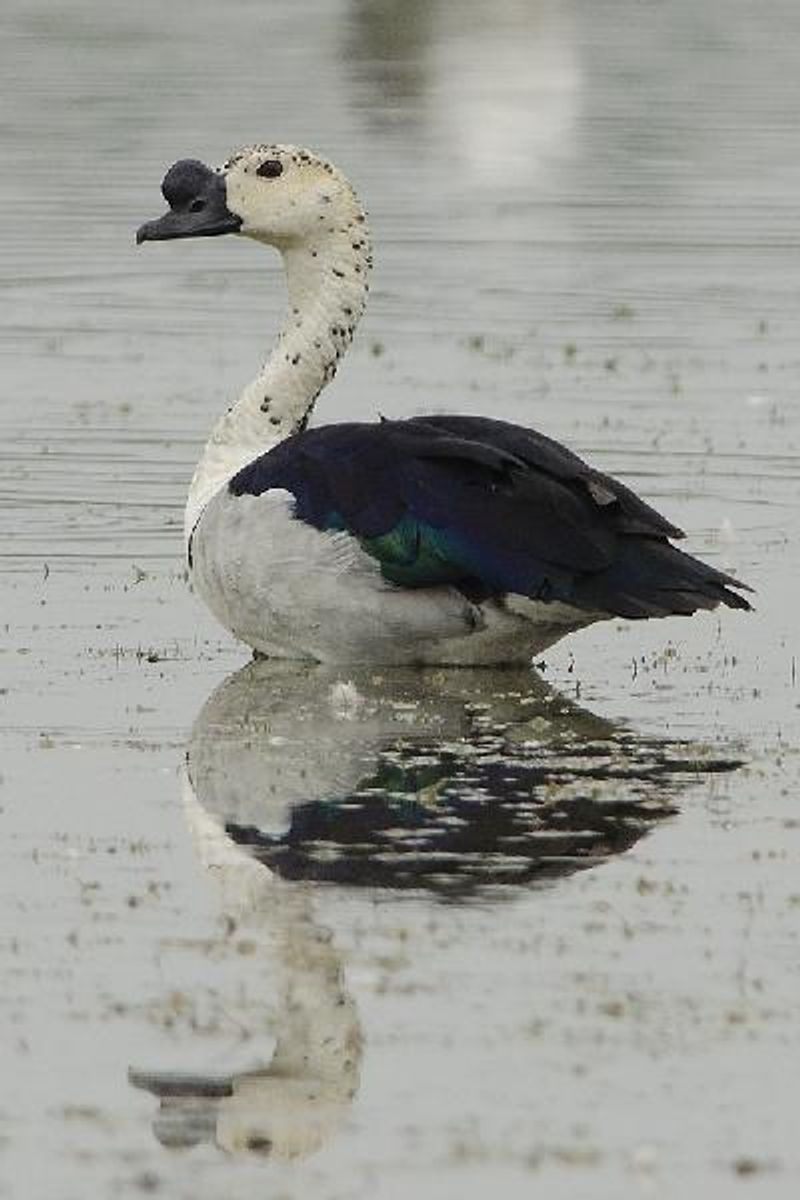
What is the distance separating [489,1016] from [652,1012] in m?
0.36

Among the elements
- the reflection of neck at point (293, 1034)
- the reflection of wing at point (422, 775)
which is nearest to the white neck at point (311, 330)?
the reflection of wing at point (422, 775)

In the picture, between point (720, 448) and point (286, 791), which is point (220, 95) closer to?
point (720, 448)

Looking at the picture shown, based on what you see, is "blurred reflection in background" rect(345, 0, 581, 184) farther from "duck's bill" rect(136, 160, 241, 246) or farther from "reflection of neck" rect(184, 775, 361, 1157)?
"reflection of neck" rect(184, 775, 361, 1157)

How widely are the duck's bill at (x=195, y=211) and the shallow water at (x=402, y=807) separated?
1.35 meters

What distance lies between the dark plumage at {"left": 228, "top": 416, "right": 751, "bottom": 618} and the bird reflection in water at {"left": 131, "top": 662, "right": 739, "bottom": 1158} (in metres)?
0.42

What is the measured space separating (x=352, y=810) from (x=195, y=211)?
4.10 m

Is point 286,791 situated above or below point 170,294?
above

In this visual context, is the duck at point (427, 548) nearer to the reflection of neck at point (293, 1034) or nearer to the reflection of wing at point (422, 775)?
the reflection of wing at point (422, 775)

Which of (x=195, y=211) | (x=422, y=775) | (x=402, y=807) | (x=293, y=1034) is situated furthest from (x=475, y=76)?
(x=293, y=1034)

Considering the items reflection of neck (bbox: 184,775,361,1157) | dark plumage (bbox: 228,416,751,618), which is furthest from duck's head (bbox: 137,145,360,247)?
reflection of neck (bbox: 184,775,361,1157)

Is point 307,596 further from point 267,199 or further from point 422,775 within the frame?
point 267,199

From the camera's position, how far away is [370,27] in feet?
128

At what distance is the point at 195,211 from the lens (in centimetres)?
1295

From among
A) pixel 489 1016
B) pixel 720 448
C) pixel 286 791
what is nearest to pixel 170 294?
pixel 720 448
